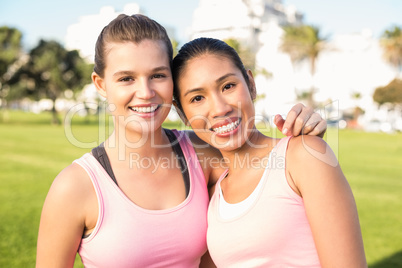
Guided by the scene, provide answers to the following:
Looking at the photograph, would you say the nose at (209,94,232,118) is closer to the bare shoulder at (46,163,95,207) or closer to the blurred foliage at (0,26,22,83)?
the bare shoulder at (46,163,95,207)

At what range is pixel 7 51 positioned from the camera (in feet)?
149

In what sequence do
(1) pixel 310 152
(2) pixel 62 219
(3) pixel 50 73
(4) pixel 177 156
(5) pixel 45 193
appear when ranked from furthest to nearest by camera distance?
(3) pixel 50 73 → (5) pixel 45 193 → (4) pixel 177 156 → (2) pixel 62 219 → (1) pixel 310 152

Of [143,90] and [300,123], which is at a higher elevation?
[143,90]

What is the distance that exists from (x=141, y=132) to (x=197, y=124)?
14.5 inches

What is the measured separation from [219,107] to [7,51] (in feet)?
160

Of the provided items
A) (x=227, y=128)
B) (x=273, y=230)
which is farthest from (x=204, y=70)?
(x=273, y=230)

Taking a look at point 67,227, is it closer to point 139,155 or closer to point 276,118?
point 139,155

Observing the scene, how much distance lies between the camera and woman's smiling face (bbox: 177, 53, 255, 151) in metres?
2.56

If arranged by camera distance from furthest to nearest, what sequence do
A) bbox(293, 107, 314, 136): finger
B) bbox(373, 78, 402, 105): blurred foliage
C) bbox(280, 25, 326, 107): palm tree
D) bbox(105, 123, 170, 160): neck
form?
1. bbox(280, 25, 326, 107): palm tree
2. bbox(373, 78, 402, 105): blurred foliage
3. bbox(105, 123, 170, 160): neck
4. bbox(293, 107, 314, 136): finger

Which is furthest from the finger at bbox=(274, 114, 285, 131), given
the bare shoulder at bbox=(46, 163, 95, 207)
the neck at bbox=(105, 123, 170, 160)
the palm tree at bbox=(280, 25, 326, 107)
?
the palm tree at bbox=(280, 25, 326, 107)

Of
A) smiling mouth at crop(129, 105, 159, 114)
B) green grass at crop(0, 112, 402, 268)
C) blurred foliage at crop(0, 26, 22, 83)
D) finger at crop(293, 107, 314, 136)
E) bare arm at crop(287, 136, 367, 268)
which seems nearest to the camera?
bare arm at crop(287, 136, 367, 268)

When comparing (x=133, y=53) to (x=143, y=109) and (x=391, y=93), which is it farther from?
(x=391, y=93)

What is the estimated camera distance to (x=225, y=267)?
247 centimetres

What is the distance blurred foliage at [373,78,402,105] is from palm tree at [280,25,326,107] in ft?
28.1
